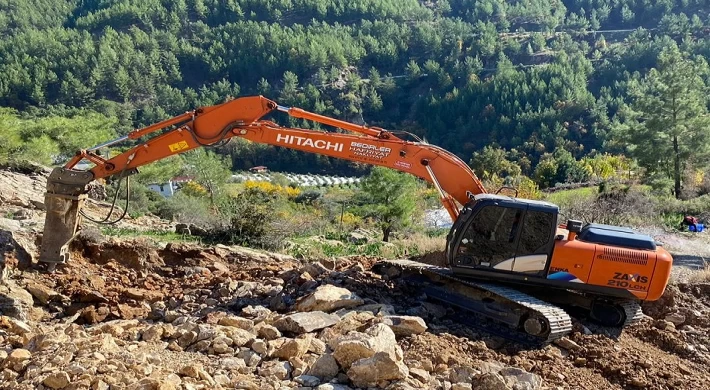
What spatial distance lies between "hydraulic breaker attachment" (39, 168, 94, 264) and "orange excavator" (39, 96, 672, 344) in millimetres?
15

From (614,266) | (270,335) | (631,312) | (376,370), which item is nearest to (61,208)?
(270,335)

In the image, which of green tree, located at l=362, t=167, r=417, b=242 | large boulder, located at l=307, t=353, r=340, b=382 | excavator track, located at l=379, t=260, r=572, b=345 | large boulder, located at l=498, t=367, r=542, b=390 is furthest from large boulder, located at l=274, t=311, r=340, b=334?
green tree, located at l=362, t=167, r=417, b=242

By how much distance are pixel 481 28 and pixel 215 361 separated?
121m

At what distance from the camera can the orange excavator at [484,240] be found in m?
8.53

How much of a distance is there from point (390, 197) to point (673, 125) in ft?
44.6

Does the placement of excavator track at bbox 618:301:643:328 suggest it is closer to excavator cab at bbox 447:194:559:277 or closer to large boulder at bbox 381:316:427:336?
excavator cab at bbox 447:194:559:277

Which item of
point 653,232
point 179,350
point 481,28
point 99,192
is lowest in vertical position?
point 99,192

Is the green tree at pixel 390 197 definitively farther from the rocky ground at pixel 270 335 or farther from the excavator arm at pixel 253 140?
the excavator arm at pixel 253 140

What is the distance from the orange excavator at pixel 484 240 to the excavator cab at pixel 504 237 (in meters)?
0.01

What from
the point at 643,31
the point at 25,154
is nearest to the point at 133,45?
the point at 643,31

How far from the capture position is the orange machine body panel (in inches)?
335

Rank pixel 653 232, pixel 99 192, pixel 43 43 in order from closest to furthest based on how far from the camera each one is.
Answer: pixel 653 232
pixel 99 192
pixel 43 43

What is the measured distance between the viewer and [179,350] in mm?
7320

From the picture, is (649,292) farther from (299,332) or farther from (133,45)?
(133,45)
